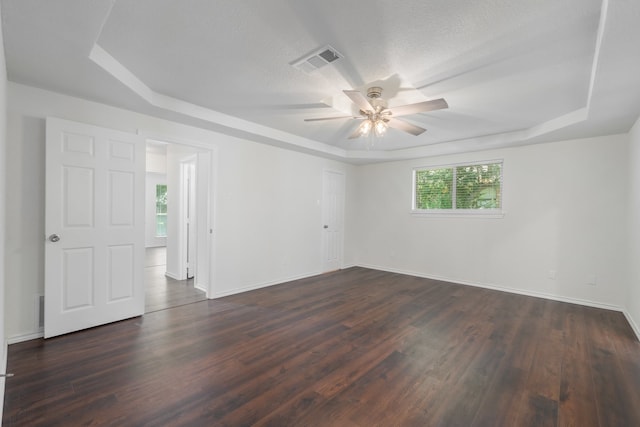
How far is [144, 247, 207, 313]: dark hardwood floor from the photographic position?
3.87 m

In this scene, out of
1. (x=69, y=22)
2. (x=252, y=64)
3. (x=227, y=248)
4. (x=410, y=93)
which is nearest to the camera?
(x=69, y=22)

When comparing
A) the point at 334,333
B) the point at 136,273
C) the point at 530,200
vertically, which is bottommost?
the point at 334,333

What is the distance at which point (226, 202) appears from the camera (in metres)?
4.30

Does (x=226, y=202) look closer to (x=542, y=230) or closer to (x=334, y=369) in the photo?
(x=334, y=369)

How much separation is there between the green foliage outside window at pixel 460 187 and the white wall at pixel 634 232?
156 cm

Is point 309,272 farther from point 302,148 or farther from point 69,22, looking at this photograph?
point 69,22

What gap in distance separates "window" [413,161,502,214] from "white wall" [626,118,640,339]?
5.09 feet

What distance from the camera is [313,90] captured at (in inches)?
118

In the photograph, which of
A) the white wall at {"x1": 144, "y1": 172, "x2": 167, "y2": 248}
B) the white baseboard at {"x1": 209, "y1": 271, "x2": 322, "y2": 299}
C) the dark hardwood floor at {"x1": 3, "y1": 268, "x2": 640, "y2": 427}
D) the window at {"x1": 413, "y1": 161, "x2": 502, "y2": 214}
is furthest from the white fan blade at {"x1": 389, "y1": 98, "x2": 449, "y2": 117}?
A: the white wall at {"x1": 144, "y1": 172, "x2": 167, "y2": 248}

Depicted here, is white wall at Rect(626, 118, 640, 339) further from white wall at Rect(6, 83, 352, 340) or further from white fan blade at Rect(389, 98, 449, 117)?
white wall at Rect(6, 83, 352, 340)

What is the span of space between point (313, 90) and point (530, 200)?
3.85 metres

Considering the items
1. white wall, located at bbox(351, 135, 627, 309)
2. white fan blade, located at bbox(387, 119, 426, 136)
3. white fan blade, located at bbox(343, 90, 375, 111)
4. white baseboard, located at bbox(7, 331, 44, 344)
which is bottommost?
white baseboard, located at bbox(7, 331, 44, 344)

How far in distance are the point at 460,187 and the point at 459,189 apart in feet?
0.13

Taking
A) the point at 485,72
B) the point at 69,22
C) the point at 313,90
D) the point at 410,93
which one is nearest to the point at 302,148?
the point at 313,90
